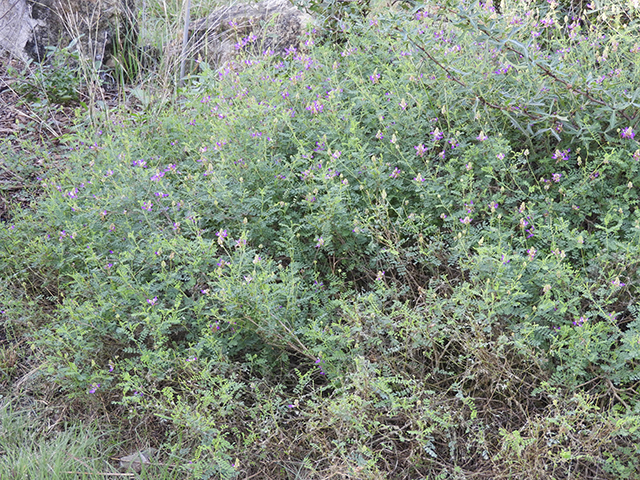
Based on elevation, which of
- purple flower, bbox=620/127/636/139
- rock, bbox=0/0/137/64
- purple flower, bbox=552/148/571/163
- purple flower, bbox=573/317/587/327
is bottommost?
rock, bbox=0/0/137/64

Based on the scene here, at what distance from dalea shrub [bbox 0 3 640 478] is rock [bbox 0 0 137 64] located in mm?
2615

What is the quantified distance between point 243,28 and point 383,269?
347 centimetres

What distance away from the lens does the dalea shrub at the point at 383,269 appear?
2.49 metres

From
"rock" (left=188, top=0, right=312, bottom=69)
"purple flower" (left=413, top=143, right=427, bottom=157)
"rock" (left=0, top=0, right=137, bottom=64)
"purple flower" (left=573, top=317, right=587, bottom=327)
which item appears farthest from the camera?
"rock" (left=0, top=0, right=137, bottom=64)

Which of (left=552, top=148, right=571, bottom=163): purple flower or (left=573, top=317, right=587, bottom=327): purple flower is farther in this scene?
(left=552, top=148, right=571, bottom=163): purple flower

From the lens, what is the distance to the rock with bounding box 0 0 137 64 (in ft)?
19.3

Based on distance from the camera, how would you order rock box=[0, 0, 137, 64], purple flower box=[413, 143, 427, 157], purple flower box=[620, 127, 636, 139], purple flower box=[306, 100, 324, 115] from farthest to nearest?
rock box=[0, 0, 137, 64], purple flower box=[306, 100, 324, 115], purple flower box=[413, 143, 427, 157], purple flower box=[620, 127, 636, 139]

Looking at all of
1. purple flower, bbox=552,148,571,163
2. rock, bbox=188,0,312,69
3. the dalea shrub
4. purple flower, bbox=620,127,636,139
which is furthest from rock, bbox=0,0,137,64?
purple flower, bbox=620,127,636,139

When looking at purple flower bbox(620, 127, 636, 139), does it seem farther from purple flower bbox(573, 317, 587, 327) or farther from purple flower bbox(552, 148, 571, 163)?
purple flower bbox(573, 317, 587, 327)

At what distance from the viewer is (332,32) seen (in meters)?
4.57

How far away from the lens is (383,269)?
3.12 meters

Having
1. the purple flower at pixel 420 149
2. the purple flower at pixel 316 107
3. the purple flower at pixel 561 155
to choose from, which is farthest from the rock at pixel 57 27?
the purple flower at pixel 561 155

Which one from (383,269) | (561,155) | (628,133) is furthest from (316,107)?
(628,133)

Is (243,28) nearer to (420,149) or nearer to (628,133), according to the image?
(420,149)
